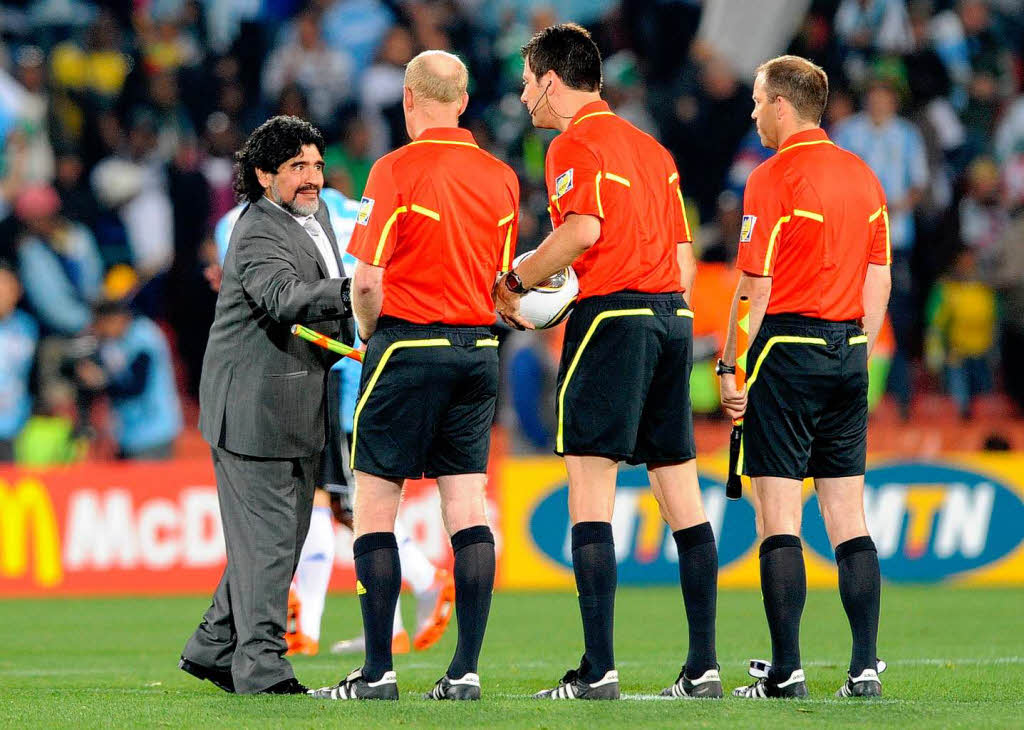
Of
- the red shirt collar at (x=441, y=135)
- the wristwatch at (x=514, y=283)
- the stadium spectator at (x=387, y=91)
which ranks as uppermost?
the stadium spectator at (x=387, y=91)

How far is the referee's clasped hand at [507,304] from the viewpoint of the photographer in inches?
250

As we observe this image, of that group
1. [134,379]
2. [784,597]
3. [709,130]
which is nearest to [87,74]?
[134,379]

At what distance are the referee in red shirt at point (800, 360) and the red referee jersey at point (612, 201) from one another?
346 millimetres

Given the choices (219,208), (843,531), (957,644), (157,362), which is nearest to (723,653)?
(957,644)

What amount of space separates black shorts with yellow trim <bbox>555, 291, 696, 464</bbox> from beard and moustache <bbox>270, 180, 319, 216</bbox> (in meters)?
1.24

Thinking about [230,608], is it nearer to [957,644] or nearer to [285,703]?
[285,703]

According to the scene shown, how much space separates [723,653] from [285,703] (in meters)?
3.17

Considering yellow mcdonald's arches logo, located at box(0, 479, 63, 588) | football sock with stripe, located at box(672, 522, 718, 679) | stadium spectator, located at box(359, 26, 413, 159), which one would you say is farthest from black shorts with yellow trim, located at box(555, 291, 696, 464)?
stadium spectator, located at box(359, 26, 413, 159)

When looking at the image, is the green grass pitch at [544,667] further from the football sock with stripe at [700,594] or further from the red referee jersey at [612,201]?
the red referee jersey at [612,201]

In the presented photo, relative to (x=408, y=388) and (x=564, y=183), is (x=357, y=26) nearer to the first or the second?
(x=564, y=183)

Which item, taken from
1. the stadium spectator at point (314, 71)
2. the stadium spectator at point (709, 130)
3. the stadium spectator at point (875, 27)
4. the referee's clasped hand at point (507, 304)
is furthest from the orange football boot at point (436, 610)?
the stadium spectator at point (875, 27)

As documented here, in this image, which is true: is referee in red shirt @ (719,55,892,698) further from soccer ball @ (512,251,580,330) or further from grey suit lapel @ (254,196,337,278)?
grey suit lapel @ (254,196,337,278)

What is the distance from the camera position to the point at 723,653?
8648mm

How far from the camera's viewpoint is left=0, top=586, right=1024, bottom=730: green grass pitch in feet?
19.0
